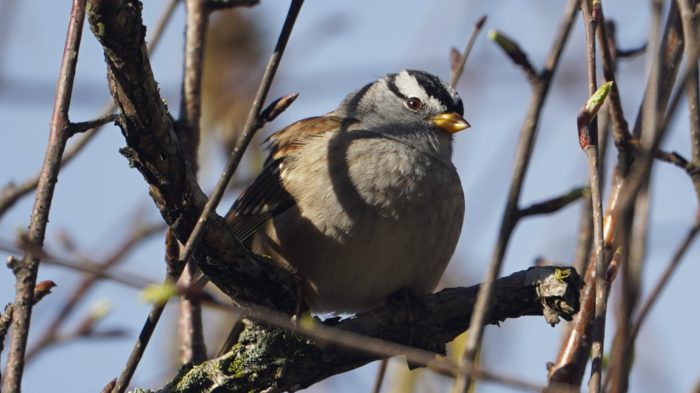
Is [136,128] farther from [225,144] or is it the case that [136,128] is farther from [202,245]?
[225,144]

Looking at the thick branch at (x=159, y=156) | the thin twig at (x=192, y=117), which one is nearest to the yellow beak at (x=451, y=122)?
the thin twig at (x=192, y=117)

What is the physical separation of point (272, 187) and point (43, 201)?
1622 mm

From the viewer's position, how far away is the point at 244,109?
5715 mm

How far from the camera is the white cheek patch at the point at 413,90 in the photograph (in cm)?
452

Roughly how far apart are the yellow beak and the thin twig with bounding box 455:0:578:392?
8.02 feet

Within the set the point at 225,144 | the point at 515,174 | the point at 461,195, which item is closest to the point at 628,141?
the point at 461,195

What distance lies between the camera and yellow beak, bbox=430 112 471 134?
14.4 ft

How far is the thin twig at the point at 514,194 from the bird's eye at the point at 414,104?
103 inches

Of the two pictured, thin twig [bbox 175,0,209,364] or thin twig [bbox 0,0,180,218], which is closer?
thin twig [bbox 0,0,180,218]

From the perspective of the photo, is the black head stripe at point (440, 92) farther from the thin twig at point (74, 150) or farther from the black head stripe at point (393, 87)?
the thin twig at point (74, 150)

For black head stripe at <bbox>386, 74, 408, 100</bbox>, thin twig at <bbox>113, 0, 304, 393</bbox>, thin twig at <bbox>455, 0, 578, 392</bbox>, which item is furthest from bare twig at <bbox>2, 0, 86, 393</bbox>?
black head stripe at <bbox>386, 74, 408, 100</bbox>

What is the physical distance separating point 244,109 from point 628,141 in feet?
10.4

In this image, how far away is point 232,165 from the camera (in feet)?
7.50

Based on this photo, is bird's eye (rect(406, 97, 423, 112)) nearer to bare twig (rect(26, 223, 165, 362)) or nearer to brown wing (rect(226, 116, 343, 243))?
brown wing (rect(226, 116, 343, 243))
